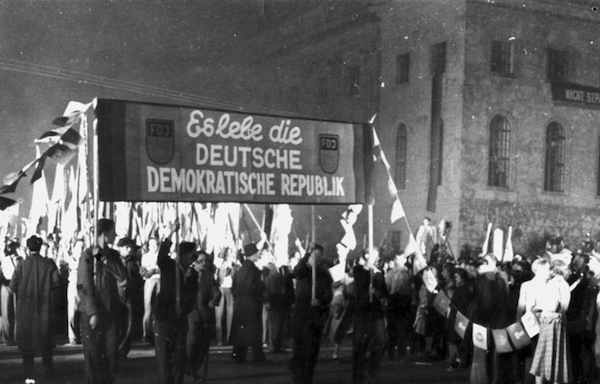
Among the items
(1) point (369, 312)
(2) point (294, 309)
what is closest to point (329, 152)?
(2) point (294, 309)

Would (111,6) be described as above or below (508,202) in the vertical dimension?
above

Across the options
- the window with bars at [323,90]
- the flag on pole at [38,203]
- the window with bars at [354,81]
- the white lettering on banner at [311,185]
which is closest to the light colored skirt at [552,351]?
the white lettering on banner at [311,185]

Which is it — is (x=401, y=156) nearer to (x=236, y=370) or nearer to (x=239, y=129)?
(x=236, y=370)

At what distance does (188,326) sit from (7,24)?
14434 mm

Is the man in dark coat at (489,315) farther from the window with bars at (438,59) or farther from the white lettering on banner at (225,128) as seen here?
the window with bars at (438,59)

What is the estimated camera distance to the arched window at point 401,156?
29473 mm

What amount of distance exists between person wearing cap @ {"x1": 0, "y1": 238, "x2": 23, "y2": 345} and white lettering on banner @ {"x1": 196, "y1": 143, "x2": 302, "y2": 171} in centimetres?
610

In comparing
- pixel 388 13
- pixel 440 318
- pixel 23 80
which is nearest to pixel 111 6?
pixel 23 80

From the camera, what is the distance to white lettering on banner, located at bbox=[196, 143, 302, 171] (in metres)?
9.59

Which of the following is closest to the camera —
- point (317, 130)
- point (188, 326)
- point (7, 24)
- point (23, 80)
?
point (317, 130)

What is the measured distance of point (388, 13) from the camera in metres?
29.6

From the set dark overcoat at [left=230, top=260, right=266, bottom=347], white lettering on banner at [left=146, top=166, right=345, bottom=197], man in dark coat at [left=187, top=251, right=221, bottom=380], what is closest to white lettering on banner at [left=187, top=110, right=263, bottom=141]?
white lettering on banner at [left=146, top=166, right=345, bottom=197]

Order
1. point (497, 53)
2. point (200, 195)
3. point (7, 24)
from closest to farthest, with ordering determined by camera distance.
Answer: point (200, 195), point (7, 24), point (497, 53)

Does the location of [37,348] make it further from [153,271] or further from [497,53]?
[497,53]
